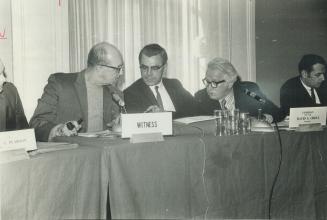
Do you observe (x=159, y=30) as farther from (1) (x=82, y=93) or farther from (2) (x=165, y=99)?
(1) (x=82, y=93)

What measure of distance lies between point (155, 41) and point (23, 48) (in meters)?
1.22

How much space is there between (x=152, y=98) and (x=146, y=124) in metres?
1.08

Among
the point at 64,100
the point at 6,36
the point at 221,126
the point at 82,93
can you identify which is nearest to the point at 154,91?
the point at 82,93

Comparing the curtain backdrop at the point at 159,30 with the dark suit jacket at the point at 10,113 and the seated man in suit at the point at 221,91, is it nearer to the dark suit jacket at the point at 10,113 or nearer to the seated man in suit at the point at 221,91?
the dark suit jacket at the point at 10,113

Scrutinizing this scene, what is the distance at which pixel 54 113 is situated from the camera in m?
2.44

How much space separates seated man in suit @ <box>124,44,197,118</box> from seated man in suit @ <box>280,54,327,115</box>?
114 cm

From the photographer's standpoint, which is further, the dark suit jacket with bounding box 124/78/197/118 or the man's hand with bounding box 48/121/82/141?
the dark suit jacket with bounding box 124/78/197/118

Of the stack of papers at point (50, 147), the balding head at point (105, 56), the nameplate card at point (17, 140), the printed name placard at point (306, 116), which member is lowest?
the stack of papers at point (50, 147)

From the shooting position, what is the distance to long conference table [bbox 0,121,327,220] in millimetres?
1402

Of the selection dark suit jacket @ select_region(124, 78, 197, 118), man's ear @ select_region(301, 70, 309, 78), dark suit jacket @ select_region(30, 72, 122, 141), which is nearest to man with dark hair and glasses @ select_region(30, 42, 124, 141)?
dark suit jacket @ select_region(30, 72, 122, 141)

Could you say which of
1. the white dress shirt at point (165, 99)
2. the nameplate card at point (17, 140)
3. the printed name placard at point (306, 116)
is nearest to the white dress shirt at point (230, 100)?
the white dress shirt at point (165, 99)

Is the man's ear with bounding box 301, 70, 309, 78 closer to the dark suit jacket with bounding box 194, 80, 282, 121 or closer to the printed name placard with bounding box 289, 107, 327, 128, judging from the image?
the dark suit jacket with bounding box 194, 80, 282, 121

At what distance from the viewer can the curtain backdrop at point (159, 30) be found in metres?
3.24

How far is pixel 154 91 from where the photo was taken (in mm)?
2854
